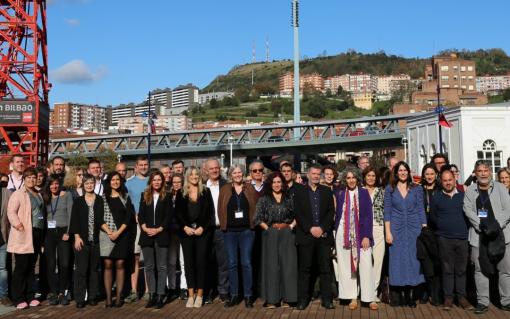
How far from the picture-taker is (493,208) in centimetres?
718

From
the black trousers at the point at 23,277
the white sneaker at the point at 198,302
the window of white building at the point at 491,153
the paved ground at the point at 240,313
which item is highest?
the window of white building at the point at 491,153

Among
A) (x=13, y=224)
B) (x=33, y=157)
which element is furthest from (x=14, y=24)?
(x=13, y=224)

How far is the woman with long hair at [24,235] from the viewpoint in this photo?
7.70 meters

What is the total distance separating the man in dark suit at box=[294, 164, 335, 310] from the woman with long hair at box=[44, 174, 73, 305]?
354cm

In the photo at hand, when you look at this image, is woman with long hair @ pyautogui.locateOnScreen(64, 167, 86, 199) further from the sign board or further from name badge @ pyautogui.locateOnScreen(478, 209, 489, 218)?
the sign board

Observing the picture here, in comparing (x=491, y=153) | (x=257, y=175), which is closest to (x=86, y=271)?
(x=257, y=175)

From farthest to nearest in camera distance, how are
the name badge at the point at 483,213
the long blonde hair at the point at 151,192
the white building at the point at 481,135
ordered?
the white building at the point at 481,135
the long blonde hair at the point at 151,192
the name badge at the point at 483,213

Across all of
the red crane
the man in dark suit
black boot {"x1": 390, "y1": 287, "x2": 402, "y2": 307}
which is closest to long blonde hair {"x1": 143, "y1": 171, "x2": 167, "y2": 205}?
the man in dark suit

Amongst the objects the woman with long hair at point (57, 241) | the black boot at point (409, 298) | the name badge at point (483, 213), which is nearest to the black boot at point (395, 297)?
the black boot at point (409, 298)

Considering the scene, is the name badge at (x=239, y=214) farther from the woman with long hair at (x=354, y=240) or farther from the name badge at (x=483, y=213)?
the name badge at (x=483, y=213)

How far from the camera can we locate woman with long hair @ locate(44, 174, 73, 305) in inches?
313

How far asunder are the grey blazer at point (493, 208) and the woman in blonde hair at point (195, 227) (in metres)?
3.68

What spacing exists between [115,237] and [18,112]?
26.6 metres

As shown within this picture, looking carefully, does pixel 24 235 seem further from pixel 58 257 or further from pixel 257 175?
pixel 257 175
